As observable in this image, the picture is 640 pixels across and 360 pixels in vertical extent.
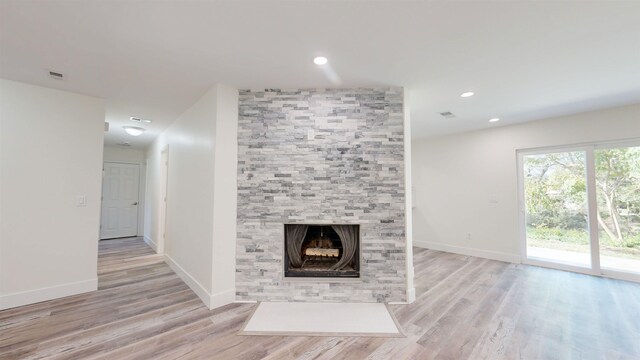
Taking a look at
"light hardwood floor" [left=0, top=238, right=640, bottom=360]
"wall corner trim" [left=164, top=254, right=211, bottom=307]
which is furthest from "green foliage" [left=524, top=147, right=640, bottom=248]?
"wall corner trim" [left=164, top=254, right=211, bottom=307]

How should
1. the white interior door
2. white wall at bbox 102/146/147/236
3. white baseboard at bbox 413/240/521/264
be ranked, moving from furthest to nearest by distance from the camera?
white wall at bbox 102/146/147/236
the white interior door
white baseboard at bbox 413/240/521/264

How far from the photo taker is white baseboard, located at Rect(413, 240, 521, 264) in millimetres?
4278

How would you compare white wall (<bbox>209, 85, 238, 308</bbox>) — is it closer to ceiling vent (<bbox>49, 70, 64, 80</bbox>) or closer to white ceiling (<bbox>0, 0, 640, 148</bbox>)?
white ceiling (<bbox>0, 0, 640, 148</bbox>)

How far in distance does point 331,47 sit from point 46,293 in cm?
404

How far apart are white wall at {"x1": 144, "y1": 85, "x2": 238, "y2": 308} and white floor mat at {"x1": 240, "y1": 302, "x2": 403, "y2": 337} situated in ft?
1.87

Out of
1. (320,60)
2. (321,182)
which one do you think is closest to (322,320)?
(321,182)

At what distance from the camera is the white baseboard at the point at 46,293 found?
2.56 m

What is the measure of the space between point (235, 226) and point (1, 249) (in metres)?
2.40

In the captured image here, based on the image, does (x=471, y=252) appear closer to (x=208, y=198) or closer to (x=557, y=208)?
(x=557, y=208)

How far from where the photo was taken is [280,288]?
2719 millimetres

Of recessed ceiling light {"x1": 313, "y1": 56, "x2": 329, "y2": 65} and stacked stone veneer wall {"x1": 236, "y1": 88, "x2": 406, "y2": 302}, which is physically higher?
recessed ceiling light {"x1": 313, "y1": 56, "x2": 329, "y2": 65}

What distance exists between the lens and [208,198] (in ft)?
9.07

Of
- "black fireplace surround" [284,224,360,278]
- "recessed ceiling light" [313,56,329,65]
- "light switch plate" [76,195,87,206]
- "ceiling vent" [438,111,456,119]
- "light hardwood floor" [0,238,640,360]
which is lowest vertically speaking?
"light hardwood floor" [0,238,640,360]

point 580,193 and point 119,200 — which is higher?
point 580,193
